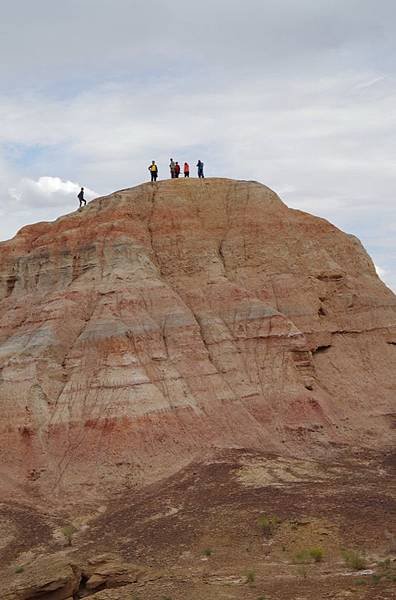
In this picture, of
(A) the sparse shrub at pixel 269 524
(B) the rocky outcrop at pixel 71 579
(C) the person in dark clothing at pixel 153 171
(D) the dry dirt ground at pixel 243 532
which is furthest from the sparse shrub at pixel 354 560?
(C) the person in dark clothing at pixel 153 171

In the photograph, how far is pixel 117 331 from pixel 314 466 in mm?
9636

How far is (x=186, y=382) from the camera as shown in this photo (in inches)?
1334

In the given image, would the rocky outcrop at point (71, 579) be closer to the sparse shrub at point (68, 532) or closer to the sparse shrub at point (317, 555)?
the sparse shrub at point (68, 532)

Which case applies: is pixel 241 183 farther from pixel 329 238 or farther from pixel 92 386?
pixel 92 386

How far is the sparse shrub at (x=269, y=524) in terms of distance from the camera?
24266mm

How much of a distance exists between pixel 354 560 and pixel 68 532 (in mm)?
9767

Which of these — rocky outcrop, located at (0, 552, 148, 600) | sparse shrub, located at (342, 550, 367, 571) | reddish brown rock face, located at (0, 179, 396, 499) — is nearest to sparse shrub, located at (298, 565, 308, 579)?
sparse shrub, located at (342, 550, 367, 571)

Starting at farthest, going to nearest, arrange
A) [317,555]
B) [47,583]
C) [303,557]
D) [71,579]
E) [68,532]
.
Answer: [68,532], [303,557], [317,555], [71,579], [47,583]

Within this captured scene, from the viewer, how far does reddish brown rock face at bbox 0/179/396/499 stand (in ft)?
103

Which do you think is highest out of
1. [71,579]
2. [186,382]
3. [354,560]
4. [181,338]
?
[181,338]

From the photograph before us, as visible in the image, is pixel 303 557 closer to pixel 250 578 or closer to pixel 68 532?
pixel 250 578

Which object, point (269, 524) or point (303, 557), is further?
point (269, 524)

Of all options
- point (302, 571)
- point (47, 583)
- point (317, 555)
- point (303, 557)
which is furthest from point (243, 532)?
point (47, 583)

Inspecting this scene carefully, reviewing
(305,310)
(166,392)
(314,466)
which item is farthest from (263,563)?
(305,310)
